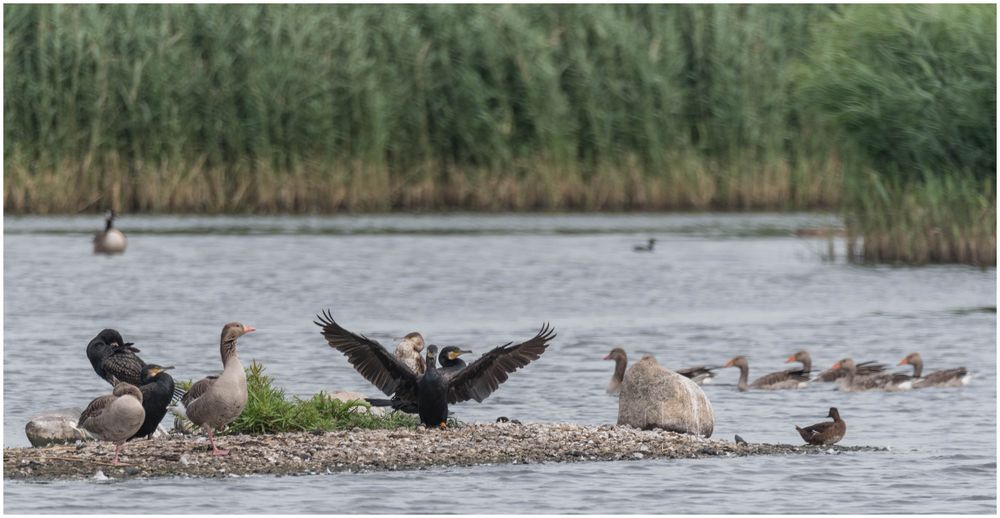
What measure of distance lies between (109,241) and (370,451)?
19.2m

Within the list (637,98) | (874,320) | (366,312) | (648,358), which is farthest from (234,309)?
(637,98)

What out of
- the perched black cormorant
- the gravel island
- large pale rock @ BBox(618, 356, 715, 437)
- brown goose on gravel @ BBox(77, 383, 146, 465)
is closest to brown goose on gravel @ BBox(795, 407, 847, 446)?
the gravel island

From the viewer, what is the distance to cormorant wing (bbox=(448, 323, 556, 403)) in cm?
1302

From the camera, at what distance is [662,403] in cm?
1360

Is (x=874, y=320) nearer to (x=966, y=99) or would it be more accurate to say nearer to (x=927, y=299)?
(x=927, y=299)

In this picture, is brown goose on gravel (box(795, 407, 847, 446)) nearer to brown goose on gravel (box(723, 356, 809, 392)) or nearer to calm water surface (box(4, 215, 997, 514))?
calm water surface (box(4, 215, 997, 514))

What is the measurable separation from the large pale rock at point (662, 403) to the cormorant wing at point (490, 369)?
1028 millimetres

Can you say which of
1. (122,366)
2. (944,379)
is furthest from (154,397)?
(944,379)

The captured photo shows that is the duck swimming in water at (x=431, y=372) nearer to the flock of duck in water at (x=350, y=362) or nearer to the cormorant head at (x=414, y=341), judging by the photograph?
the flock of duck in water at (x=350, y=362)

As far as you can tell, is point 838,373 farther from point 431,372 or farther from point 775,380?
point 431,372

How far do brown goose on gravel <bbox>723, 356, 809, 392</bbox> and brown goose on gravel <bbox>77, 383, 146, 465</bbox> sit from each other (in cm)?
664

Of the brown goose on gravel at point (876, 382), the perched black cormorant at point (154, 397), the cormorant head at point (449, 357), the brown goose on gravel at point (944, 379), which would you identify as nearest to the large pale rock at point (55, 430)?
the perched black cormorant at point (154, 397)

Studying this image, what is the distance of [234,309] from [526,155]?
41.4 ft

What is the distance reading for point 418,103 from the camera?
35406 millimetres
